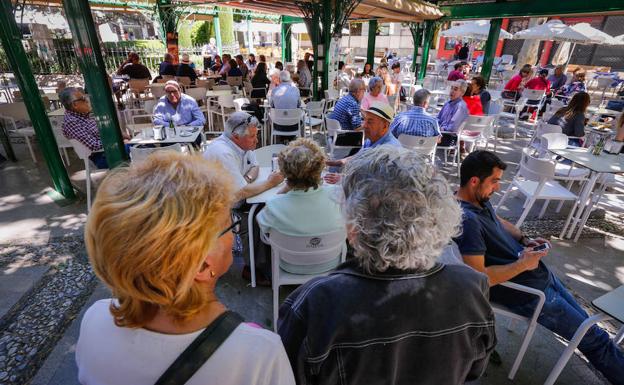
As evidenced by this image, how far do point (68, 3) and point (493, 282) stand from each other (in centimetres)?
440

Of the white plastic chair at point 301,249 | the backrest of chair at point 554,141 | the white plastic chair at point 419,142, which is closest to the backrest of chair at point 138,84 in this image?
the white plastic chair at point 419,142

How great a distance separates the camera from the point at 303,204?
6.43 ft

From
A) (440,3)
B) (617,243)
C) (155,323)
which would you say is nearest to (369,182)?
(155,323)

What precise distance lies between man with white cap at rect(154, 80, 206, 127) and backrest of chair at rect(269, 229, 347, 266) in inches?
136

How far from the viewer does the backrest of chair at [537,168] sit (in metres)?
3.12

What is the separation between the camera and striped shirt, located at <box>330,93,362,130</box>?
503 centimetres

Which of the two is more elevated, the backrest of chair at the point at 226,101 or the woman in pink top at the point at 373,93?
the woman in pink top at the point at 373,93

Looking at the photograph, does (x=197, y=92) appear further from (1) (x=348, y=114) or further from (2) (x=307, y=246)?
(2) (x=307, y=246)

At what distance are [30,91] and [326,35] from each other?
5.43 meters

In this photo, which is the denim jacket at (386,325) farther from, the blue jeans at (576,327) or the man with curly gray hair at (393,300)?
the blue jeans at (576,327)

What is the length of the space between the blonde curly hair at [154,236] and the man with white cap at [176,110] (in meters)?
4.41

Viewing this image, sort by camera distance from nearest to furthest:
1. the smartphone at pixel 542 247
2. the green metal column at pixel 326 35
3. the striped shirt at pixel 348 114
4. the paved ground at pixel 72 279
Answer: the smartphone at pixel 542 247 → the paved ground at pixel 72 279 → the striped shirt at pixel 348 114 → the green metal column at pixel 326 35

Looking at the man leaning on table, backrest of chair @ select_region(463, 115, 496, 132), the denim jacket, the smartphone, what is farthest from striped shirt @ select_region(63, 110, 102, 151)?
backrest of chair @ select_region(463, 115, 496, 132)

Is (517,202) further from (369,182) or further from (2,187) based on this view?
(2,187)
